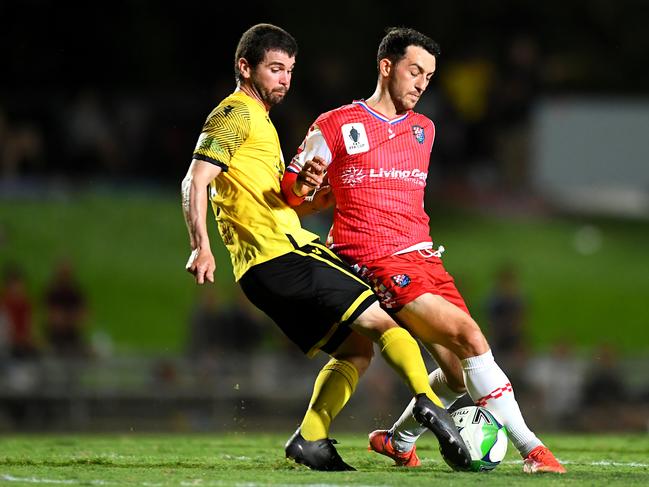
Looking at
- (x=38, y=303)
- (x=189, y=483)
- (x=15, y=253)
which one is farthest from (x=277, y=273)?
(x=15, y=253)

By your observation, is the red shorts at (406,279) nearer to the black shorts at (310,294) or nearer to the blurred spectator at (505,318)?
the black shorts at (310,294)

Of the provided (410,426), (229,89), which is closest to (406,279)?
(410,426)

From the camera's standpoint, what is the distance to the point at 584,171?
870 inches

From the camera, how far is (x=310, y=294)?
6.52m

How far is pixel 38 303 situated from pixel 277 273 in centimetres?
1176

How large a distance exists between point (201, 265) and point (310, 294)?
24.5 inches

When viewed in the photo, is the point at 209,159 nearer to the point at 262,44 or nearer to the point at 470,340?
the point at 262,44

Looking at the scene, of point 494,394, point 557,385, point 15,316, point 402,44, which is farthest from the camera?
point 15,316

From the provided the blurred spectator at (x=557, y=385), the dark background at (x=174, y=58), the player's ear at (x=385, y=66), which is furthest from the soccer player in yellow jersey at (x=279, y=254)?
the dark background at (x=174, y=58)

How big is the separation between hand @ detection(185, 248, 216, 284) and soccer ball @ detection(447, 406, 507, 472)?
147cm

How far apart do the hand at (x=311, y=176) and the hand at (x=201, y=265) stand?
0.62 m

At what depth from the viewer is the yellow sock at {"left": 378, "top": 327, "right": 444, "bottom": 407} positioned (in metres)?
6.35

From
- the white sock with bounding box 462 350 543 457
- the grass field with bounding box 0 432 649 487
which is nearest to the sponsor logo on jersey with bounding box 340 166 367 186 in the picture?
the white sock with bounding box 462 350 543 457

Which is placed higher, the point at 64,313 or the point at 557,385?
the point at 64,313
